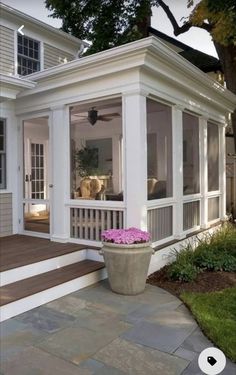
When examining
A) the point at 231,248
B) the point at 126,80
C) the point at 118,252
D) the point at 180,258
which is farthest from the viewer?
the point at 231,248

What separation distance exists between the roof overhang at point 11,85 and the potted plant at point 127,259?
2595mm

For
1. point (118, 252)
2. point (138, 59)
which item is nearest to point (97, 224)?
point (118, 252)

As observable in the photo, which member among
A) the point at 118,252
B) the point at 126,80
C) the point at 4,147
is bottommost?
the point at 118,252

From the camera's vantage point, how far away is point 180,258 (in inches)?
A: 208

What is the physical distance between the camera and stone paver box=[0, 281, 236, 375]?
2.75m

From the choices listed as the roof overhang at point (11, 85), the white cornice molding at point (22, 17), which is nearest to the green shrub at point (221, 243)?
the roof overhang at point (11, 85)

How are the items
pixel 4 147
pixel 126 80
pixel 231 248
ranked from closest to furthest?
pixel 126 80 → pixel 231 248 → pixel 4 147

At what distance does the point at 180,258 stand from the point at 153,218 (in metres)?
0.74

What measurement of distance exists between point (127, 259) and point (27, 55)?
587 centimetres

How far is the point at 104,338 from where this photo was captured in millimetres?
3232

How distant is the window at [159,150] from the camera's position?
5.35 m

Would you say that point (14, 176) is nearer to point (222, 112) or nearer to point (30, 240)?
point (30, 240)

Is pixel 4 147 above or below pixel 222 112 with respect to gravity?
below

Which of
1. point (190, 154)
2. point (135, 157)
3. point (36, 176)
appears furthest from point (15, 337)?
point (190, 154)
